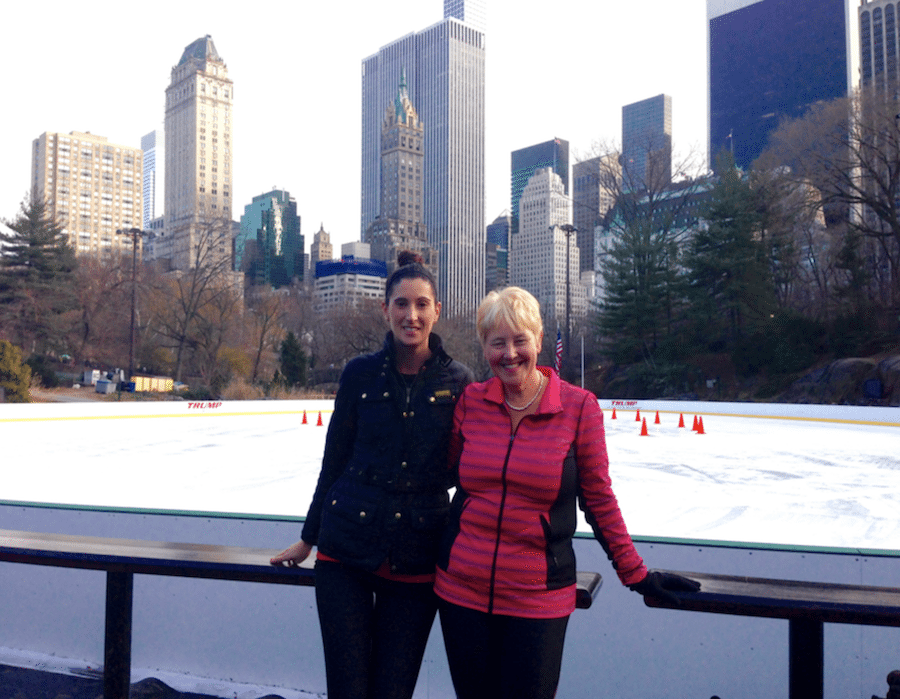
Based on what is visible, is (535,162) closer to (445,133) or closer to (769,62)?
(445,133)

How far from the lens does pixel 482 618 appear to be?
6.17 ft

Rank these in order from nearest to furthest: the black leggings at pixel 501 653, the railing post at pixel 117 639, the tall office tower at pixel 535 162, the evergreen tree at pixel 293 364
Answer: the black leggings at pixel 501 653 < the railing post at pixel 117 639 < the evergreen tree at pixel 293 364 < the tall office tower at pixel 535 162

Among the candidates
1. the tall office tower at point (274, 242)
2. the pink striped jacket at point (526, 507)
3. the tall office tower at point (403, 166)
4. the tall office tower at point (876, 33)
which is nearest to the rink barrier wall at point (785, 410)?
the pink striped jacket at point (526, 507)

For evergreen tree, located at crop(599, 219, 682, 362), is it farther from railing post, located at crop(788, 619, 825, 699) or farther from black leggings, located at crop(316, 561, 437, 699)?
black leggings, located at crop(316, 561, 437, 699)

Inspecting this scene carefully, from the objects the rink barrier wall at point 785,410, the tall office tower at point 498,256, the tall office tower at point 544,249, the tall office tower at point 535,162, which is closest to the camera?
the rink barrier wall at point 785,410

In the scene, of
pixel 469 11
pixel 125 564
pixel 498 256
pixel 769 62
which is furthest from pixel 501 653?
pixel 469 11

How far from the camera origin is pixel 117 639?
8.82ft

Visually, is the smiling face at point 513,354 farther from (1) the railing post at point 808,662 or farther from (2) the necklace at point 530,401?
(1) the railing post at point 808,662

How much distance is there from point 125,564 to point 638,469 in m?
6.03

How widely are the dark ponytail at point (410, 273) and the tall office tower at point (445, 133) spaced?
11579 centimetres

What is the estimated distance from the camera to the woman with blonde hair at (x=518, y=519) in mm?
1862

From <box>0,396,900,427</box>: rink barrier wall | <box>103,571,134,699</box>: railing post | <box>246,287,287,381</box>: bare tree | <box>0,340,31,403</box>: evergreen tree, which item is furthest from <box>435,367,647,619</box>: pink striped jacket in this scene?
<box>246,287,287,381</box>: bare tree

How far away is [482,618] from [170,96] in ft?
497

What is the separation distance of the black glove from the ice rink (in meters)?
0.92
